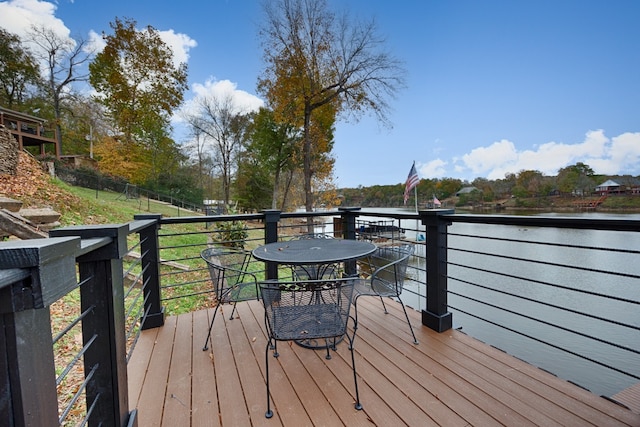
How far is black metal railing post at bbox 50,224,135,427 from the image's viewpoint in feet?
3.73

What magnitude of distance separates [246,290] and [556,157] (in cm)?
2048

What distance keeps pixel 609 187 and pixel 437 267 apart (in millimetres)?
10855

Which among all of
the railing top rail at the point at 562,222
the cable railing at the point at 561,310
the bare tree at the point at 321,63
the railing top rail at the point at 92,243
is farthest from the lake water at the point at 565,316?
the bare tree at the point at 321,63

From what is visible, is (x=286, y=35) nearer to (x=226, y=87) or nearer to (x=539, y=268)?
(x=226, y=87)

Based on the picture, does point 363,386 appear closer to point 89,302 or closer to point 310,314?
point 310,314

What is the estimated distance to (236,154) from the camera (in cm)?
1917

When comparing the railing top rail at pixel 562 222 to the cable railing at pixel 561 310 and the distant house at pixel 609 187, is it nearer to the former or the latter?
the cable railing at pixel 561 310

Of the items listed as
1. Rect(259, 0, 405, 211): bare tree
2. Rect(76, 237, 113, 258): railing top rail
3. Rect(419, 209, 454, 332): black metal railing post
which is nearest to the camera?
Rect(76, 237, 113, 258): railing top rail

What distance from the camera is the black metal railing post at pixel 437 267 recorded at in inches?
98.4

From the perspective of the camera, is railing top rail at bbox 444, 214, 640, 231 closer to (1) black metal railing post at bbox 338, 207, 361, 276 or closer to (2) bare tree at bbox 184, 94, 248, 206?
(1) black metal railing post at bbox 338, 207, 361, 276

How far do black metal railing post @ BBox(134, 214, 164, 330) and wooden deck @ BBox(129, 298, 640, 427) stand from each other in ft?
0.60

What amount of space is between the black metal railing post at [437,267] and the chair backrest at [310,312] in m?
1.12

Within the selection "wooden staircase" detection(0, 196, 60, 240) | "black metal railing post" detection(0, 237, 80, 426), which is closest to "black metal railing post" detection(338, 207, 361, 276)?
"black metal railing post" detection(0, 237, 80, 426)

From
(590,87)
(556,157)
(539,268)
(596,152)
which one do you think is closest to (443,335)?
(539,268)
